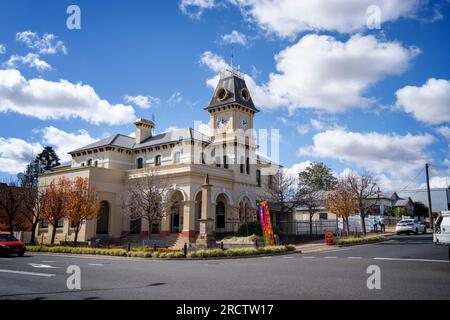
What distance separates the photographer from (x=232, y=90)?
42125 millimetres

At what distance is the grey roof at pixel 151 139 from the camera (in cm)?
4102

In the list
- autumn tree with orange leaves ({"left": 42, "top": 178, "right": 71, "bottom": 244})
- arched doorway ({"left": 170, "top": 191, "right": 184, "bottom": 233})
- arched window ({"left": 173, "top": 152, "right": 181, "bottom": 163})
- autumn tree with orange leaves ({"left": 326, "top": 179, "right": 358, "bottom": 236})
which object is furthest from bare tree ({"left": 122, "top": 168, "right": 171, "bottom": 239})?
autumn tree with orange leaves ({"left": 326, "top": 179, "right": 358, "bottom": 236})

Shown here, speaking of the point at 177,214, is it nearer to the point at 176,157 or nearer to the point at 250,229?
the point at 176,157

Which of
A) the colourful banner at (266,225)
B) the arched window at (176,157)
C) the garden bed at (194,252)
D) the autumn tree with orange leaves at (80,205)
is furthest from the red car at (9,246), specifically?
the arched window at (176,157)

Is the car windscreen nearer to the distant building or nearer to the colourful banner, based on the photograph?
the colourful banner

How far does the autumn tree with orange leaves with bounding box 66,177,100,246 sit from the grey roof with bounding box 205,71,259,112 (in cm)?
1659

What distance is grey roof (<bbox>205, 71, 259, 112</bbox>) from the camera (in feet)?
137

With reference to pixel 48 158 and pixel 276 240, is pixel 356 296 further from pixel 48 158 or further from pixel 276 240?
pixel 48 158

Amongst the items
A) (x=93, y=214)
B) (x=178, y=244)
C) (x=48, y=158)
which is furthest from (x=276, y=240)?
(x=48, y=158)

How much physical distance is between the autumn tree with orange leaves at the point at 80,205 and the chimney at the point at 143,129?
13.1 m

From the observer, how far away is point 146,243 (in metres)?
27.8

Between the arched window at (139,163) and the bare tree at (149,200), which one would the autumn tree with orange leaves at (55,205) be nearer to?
the bare tree at (149,200)

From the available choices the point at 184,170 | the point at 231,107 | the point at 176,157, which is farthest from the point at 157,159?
the point at 231,107
